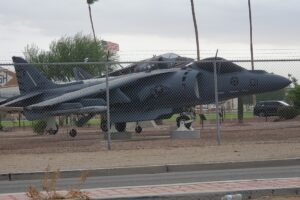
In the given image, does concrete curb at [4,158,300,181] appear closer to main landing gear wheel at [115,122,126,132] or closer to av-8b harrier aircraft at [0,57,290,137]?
av-8b harrier aircraft at [0,57,290,137]

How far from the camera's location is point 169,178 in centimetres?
1232

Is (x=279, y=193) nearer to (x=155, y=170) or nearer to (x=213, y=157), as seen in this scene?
(x=155, y=170)

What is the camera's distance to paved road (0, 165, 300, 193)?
11.5m

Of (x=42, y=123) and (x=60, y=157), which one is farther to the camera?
(x=42, y=123)

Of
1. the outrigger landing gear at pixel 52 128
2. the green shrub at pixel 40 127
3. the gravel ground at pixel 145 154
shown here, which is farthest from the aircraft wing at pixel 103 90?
the green shrub at pixel 40 127

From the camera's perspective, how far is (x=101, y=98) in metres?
26.5

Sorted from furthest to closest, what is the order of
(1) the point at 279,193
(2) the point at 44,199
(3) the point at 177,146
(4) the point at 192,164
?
(3) the point at 177,146 < (4) the point at 192,164 < (1) the point at 279,193 < (2) the point at 44,199

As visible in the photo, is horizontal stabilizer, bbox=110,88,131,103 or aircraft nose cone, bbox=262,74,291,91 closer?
aircraft nose cone, bbox=262,74,291,91

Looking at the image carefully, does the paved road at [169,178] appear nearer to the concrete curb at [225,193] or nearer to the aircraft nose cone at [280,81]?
the concrete curb at [225,193]

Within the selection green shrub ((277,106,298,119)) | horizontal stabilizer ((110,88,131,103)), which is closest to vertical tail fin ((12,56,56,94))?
horizontal stabilizer ((110,88,131,103))

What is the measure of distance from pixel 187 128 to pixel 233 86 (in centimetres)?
257

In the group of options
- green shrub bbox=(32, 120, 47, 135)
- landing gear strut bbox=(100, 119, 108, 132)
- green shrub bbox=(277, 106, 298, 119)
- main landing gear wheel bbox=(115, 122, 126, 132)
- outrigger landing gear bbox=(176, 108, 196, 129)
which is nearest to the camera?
outrigger landing gear bbox=(176, 108, 196, 129)

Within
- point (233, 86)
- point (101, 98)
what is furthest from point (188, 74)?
point (101, 98)

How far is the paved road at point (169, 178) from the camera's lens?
11.5 metres
